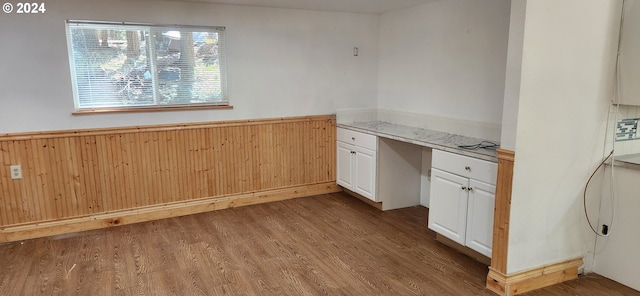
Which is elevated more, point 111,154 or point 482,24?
point 482,24

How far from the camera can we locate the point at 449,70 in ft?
13.4

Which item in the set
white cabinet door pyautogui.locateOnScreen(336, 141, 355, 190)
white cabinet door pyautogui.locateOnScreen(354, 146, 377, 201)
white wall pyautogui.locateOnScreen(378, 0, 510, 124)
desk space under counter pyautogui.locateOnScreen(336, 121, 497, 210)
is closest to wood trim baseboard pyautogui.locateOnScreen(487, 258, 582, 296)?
white wall pyautogui.locateOnScreen(378, 0, 510, 124)

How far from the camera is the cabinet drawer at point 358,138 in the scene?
4297mm

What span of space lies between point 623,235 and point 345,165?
8.82 feet

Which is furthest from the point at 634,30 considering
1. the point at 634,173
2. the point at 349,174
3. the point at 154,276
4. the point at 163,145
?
the point at 163,145

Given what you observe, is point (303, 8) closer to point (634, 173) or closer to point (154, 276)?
point (154, 276)

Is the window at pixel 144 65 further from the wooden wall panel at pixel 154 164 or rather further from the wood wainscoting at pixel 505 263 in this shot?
the wood wainscoting at pixel 505 263

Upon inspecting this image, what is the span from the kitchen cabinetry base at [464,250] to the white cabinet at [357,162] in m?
0.97

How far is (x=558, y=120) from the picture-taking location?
268 centimetres

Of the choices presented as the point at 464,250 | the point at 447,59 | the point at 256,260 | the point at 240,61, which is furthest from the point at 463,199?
the point at 240,61

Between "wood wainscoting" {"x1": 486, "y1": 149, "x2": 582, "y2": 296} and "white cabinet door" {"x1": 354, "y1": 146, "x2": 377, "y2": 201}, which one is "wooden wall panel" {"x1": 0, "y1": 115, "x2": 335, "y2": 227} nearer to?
"white cabinet door" {"x1": 354, "y1": 146, "x2": 377, "y2": 201}

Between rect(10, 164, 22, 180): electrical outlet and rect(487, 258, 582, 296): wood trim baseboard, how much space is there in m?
3.87

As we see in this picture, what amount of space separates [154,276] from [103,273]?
15.6 inches

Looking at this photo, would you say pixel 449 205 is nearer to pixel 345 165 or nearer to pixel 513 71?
pixel 513 71
